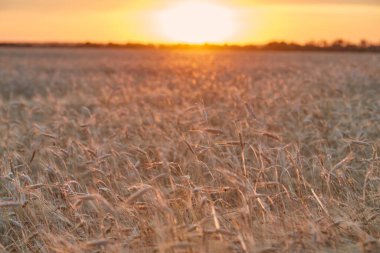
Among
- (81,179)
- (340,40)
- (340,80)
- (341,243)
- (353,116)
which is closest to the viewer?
(341,243)

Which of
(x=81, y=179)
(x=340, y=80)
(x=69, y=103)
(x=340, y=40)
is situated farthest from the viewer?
(x=340, y=40)

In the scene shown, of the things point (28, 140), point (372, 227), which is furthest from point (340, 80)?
point (372, 227)

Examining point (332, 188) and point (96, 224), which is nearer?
point (96, 224)

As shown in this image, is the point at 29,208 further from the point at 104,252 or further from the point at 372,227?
the point at 372,227

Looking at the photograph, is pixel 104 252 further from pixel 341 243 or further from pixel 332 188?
pixel 332 188

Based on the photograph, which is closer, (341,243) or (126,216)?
(341,243)

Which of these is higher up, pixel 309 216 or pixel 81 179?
pixel 309 216

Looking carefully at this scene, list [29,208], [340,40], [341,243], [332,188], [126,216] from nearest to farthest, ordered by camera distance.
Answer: [341,243] → [126,216] → [29,208] → [332,188] → [340,40]

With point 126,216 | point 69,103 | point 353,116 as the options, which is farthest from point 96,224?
point 69,103

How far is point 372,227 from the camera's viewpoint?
3318mm

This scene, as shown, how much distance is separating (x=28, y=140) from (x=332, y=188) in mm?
3847

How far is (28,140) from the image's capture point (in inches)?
261

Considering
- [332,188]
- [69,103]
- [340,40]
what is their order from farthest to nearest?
1. [340,40]
2. [69,103]
3. [332,188]

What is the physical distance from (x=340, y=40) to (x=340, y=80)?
51.7 metres
